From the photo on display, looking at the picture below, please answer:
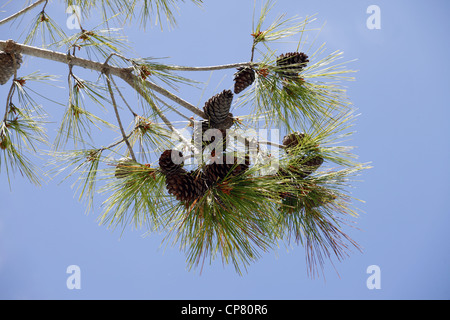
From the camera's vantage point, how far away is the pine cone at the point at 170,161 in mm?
876

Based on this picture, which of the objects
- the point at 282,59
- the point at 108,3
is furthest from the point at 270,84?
the point at 108,3

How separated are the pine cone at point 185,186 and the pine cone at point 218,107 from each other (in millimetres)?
175

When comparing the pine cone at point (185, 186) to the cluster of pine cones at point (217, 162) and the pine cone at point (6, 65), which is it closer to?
the cluster of pine cones at point (217, 162)

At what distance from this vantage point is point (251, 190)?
888mm

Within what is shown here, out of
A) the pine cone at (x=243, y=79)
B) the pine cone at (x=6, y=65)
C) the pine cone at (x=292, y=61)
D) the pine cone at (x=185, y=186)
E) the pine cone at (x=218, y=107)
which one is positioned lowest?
the pine cone at (x=185, y=186)

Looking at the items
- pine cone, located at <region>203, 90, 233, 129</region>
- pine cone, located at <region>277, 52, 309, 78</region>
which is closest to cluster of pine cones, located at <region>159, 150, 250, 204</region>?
pine cone, located at <region>203, 90, 233, 129</region>

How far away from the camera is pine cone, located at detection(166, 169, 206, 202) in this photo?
86 centimetres

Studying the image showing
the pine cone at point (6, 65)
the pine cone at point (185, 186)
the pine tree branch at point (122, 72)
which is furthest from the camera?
the pine cone at point (6, 65)

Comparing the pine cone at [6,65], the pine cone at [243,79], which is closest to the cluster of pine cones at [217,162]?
the pine cone at [243,79]

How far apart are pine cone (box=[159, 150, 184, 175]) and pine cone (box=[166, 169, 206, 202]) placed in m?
0.01

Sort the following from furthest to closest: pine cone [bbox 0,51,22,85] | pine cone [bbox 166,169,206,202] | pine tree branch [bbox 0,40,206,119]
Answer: pine cone [bbox 0,51,22,85], pine tree branch [bbox 0,40,206,119], pine cone [bbox 166,169,206,202]

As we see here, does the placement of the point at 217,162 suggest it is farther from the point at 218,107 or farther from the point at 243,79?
the point at 243,79

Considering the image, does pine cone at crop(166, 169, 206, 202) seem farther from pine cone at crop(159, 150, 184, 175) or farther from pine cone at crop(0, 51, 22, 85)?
pine cone at crop(0, 51, 22, 85)

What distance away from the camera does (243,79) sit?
104 centimetres
